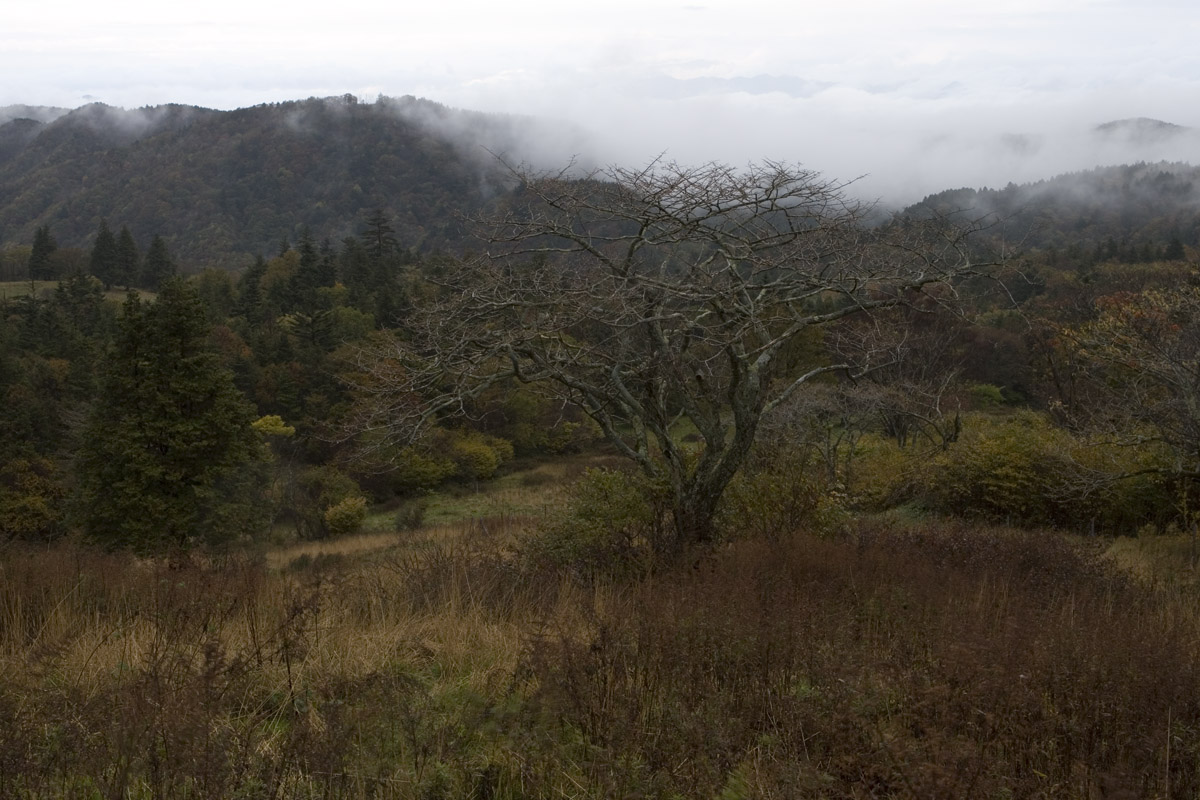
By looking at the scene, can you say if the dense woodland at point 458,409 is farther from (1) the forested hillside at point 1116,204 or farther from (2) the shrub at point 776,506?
(1) the forested hillside at point 1116,204

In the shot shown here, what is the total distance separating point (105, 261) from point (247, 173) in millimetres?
100043

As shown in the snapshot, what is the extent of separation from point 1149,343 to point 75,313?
4590 centimetres

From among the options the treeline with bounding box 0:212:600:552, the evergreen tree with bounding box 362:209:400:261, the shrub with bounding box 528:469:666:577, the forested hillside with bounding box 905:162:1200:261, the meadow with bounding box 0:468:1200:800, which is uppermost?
the forested hillside with bounding box 905:162:1200:261

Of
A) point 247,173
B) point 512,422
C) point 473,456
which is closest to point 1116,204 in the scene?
point 512,422

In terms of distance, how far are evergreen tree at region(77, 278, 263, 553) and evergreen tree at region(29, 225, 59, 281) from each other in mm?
51392

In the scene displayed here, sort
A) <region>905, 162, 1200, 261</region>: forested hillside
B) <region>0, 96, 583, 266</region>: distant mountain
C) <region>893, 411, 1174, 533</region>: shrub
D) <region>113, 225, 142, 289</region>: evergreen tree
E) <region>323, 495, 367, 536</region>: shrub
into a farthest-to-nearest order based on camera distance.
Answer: <region>0, 96, 583, 266</region>: distant mountain
<region>113, 225, 142, 289</region>: evergreen tree
<region>905, 162, 1200, 261</region>: forested hillside
<region>323, 495, 367, 536</region>: shrub
<region>893, 411, 1174, 533</region>: shrub

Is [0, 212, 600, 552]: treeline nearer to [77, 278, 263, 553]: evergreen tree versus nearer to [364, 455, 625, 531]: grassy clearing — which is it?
[77, 278, 263, 553]: evergreen tree

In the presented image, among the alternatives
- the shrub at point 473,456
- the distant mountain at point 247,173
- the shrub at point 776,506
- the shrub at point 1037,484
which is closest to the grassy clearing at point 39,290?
the shrub at point 473,456

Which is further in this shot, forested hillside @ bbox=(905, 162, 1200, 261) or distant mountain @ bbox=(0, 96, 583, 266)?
distant mountain @ bbox=(0, 96, 583, 266)

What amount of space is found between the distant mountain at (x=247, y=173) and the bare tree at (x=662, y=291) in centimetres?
9930

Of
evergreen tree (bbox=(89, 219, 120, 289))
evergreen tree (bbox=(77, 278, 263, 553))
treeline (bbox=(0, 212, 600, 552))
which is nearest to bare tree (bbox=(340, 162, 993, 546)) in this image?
treeline (bbox=(0, 212, 600, 552))

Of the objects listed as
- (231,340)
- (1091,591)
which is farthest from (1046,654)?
(231,340)

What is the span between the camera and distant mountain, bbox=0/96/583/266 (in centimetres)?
13150

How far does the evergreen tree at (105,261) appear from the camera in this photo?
61469mm
